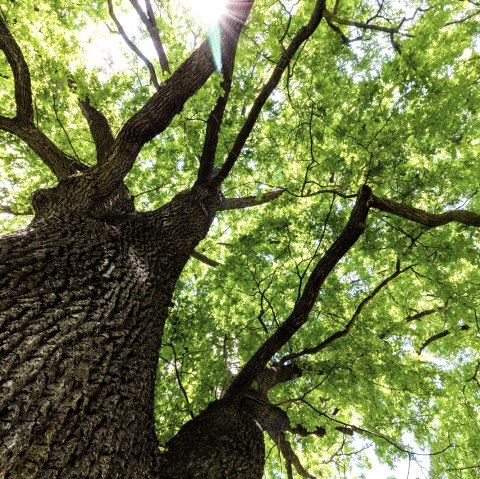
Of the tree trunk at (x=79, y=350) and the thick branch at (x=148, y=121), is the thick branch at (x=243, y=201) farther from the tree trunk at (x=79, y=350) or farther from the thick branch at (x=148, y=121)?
the tree trunk at (x=79, y=350)

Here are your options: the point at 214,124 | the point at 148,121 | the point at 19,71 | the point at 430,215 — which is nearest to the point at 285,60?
the point at 214,124

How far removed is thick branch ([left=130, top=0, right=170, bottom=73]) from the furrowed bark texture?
5922 mm

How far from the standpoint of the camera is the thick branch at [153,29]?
762cm

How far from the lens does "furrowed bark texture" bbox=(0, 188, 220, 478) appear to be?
1.48 meters

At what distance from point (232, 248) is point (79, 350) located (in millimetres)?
4229

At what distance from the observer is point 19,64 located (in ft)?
13.1

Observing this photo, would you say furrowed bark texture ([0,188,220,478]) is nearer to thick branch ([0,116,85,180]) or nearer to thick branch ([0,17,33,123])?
thick branch ([0,116,85,180])

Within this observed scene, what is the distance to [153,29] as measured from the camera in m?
7.64

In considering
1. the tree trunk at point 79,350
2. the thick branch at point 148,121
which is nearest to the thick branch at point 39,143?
the thick branch at point 148,121

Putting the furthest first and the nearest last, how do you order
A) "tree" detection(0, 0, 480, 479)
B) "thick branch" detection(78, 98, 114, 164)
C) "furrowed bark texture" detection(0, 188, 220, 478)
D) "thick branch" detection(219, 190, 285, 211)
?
"thick branch" detection(219, 190, 285, 211) < "thick branch" detection(78, 98, 114, 164) < "tree" detection(0, 0, 480, 479) < "furrowed bark texture" detection(0, 188, 220, 478)

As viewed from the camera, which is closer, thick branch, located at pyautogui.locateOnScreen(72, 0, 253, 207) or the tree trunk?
the tree trunk

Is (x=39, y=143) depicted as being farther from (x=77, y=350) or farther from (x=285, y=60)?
(x=77, y=350)

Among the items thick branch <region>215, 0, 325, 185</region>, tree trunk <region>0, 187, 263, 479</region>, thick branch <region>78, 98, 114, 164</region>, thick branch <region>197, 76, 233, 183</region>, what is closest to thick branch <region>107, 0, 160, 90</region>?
thick branch <region>78, 98, 114, 164</region>

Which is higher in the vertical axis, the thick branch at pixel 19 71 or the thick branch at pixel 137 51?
the thick branch at pixel 137 51
